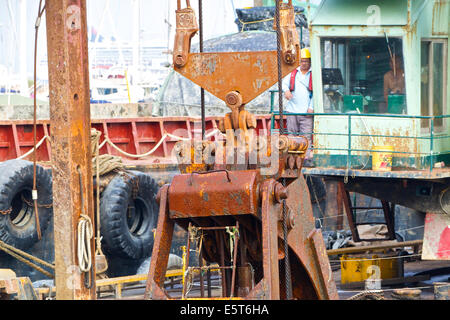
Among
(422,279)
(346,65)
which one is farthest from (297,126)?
(422,279)

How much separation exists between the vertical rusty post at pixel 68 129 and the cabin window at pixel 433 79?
625 cm

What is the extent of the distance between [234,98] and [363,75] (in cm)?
564

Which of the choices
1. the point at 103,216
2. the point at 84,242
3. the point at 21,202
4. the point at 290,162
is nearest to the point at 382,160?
the point at 290,162

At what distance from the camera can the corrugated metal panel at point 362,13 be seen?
36.5ft

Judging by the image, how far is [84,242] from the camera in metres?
6.65

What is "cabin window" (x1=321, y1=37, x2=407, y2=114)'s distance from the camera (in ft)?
36.9

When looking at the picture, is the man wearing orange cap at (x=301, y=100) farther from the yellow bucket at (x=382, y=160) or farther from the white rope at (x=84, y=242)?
the white rope at (x=84, y=242)

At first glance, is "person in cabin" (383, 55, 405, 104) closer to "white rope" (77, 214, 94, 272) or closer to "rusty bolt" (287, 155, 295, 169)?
"rusty bolt" (287, 155, 295, 169)

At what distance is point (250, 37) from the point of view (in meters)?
22.9

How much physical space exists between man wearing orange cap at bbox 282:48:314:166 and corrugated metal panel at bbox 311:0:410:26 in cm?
82

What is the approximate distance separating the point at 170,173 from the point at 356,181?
620 cm

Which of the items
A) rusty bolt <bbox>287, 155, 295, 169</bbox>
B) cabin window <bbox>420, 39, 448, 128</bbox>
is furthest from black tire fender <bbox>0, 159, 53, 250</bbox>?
rusty bolt <bbox>287, 155, 295, 169</bbox>
